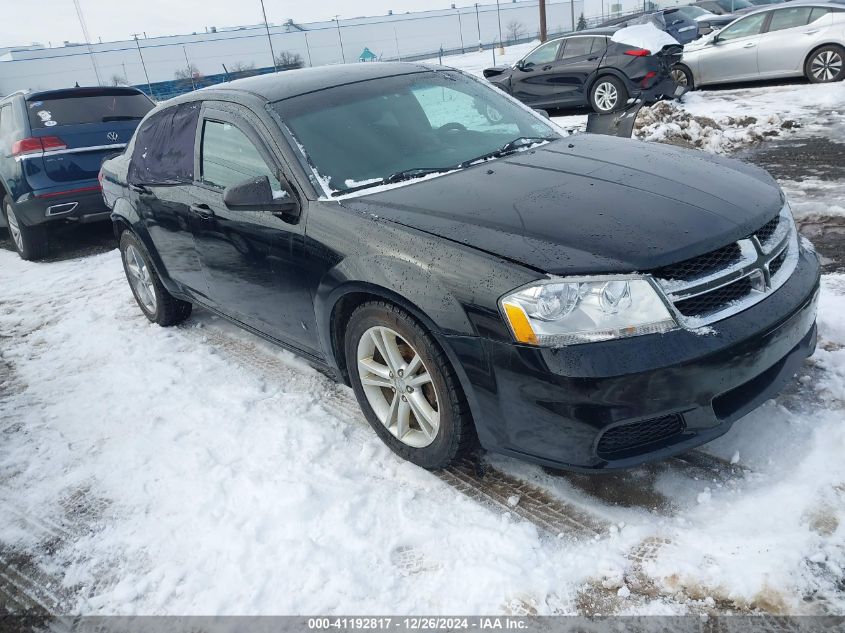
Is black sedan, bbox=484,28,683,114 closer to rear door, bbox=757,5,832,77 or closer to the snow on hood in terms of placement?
the snow on hood

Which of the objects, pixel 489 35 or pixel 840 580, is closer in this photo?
pixel 840 580

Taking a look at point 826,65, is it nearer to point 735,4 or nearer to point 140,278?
point 140,278

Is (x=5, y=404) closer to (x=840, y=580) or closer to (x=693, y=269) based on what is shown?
(x=693, y=269)

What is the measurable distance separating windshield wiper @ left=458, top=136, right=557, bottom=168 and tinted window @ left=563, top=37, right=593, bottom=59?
8861mm

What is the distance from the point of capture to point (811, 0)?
1080 centimetres

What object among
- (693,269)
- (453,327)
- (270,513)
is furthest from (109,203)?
(693,269)

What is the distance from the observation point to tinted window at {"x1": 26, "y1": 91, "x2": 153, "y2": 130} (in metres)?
6.93

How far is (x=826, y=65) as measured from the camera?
415 inches

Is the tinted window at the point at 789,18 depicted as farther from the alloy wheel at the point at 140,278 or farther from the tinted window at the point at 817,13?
the alloy wheel at the point at 140,278

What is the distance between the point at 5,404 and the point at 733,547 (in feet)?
13.4

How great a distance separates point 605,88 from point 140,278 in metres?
8.90

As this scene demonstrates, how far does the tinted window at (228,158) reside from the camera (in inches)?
127

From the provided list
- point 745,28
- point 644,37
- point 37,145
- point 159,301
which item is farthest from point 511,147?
point 745,28

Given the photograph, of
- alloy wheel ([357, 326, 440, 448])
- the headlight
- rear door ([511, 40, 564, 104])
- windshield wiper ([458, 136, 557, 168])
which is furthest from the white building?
the headlight
